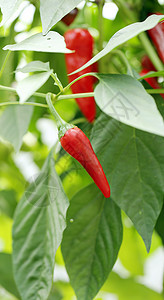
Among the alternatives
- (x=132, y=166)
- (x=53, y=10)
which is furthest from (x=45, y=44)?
(x=132, y=166)

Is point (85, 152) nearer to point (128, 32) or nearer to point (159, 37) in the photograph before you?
point (128, 32)

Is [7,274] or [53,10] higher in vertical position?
[53,10]

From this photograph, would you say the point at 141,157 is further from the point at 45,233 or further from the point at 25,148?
the point at 25,148

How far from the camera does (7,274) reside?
2.31 feet

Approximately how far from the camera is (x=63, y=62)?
0.58 metres

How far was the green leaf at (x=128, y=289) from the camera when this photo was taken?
74cm

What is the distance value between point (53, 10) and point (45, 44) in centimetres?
3

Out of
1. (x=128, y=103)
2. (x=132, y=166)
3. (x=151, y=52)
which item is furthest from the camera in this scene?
(x=151, y=52)

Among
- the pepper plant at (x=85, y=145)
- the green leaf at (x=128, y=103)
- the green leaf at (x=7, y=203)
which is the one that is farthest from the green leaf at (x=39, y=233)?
the green leaf at (x=7, y=203)

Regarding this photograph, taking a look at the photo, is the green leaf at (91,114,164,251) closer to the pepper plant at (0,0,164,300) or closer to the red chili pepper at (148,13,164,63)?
the pepper plant at (0,0,164,300)

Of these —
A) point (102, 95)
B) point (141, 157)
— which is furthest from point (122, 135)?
point (102, 95)

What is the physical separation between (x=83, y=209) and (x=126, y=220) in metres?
0.41

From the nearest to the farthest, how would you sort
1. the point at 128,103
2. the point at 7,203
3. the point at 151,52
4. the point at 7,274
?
the point at 128,103
the point at 151,52
the point at 7,274
the point at 7,203

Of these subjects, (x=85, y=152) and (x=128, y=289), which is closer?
(x=85, y=152)
